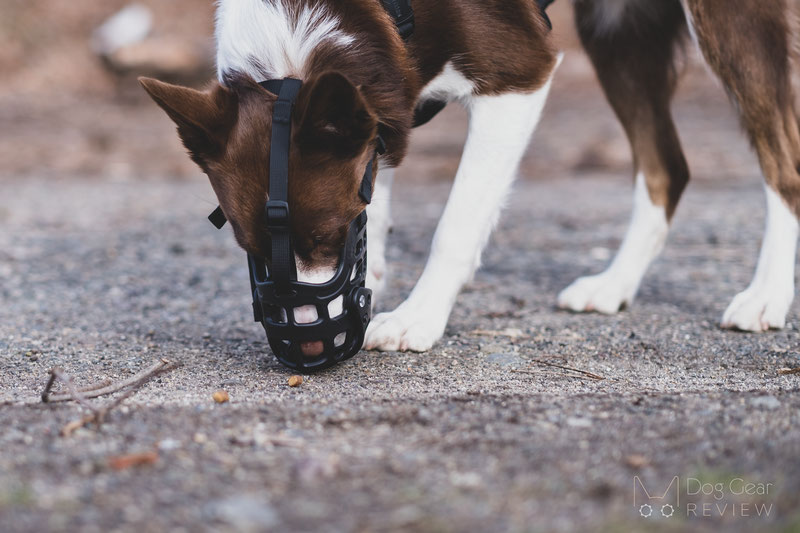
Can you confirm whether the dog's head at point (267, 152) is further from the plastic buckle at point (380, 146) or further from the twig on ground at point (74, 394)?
the twig on ground at point (74, 394)

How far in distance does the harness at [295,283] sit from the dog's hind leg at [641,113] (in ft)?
4.49

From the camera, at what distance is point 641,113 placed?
3.84m

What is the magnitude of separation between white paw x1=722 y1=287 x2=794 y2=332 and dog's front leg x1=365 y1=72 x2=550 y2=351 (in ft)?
3.45

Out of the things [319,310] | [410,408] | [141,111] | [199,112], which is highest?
[199,112]

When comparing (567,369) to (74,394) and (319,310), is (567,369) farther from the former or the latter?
(74,394)

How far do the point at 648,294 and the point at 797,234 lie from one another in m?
0.81

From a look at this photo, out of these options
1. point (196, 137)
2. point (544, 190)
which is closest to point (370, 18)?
point (196, 137)

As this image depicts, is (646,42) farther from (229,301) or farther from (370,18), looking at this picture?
(229,301)

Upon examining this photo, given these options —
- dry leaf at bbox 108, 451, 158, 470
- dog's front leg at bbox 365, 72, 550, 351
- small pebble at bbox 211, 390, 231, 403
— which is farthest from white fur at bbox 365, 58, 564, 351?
dry leaf at bbox 108, 451, 158, 470

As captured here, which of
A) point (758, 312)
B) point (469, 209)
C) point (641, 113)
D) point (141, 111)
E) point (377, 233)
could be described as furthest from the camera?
point (141, 111)

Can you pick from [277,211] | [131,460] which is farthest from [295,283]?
[131,460]

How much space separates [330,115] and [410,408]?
2.94 feet

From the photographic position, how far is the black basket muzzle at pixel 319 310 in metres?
2.46

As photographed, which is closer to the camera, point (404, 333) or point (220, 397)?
point (220, 397)
